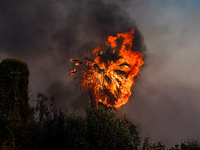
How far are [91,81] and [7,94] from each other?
26.8m

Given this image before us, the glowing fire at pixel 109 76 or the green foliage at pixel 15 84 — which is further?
the glowing fire at pixel 109 76

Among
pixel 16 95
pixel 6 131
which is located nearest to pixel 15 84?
pixel 16 95

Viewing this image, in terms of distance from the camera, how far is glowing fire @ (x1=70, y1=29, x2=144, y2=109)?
42.8 metres

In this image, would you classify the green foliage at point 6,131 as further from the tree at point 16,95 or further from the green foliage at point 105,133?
the green foliage at point 105,133

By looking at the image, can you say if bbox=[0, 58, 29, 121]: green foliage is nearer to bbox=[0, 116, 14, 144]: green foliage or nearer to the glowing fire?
bbox=[0, 116, 14, 144]: green foliage

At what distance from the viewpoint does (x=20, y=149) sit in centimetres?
1577

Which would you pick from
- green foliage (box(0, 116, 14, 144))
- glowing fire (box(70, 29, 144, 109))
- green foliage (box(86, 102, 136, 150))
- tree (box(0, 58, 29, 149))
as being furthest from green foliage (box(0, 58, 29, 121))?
glowing fire (box(70, 29, 144, 109))

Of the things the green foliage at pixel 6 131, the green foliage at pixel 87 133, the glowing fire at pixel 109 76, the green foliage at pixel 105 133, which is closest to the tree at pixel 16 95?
the green foliage at pixel 6 131

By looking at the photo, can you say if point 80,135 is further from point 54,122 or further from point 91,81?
point 91,81

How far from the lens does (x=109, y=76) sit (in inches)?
1704

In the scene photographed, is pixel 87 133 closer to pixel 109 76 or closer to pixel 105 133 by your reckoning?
pixel 105 133

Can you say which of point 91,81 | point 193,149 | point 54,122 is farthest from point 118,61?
point 54,122

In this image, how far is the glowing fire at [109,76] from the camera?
140 feet

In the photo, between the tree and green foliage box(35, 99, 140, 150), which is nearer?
green foliage box(35, 99, 140, 150)
